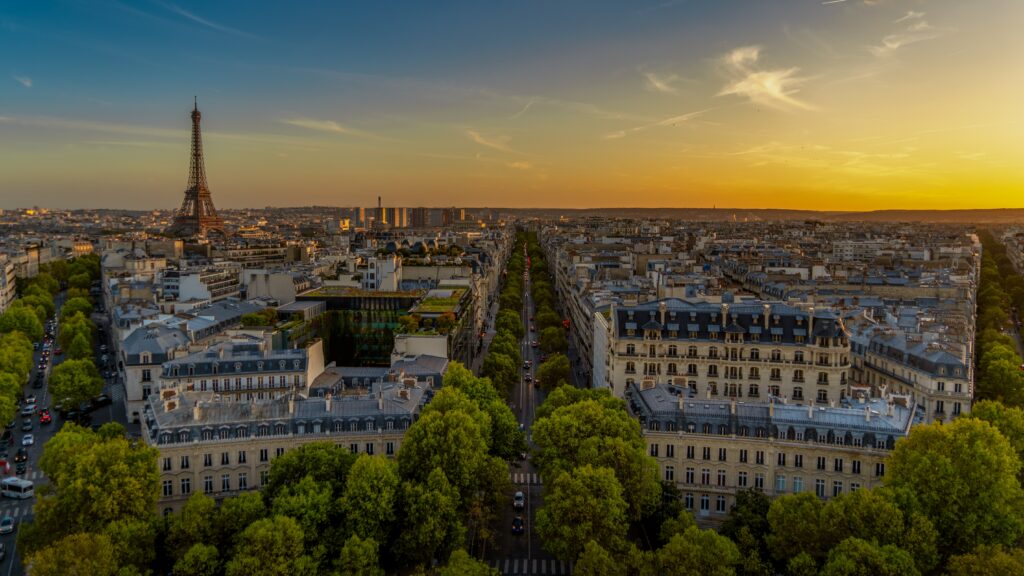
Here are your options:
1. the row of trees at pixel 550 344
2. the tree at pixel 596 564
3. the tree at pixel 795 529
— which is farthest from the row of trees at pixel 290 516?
the row of trees at pixel 550 344

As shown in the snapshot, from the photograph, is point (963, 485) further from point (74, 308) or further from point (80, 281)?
point (80, 281)

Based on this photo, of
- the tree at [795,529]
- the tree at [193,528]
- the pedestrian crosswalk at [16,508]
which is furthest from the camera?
the pedestrian crosswalk at [16,508]

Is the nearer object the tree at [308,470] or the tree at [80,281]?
the tree at [308,470]

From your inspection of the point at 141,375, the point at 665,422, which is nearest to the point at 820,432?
the point at 665,422

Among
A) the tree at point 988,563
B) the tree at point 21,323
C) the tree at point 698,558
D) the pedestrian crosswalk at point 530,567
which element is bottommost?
the pedestrian crosswalk at point 530,567

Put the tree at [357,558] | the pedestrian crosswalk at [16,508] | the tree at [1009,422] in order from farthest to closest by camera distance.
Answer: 1. the pedestrian crosswalk at [16,508]
2. the tree at [1009,422]
3. the tree at [357,558]

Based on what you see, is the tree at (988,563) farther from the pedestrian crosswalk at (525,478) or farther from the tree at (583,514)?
the pedestrian crosswalk at (525,478)
